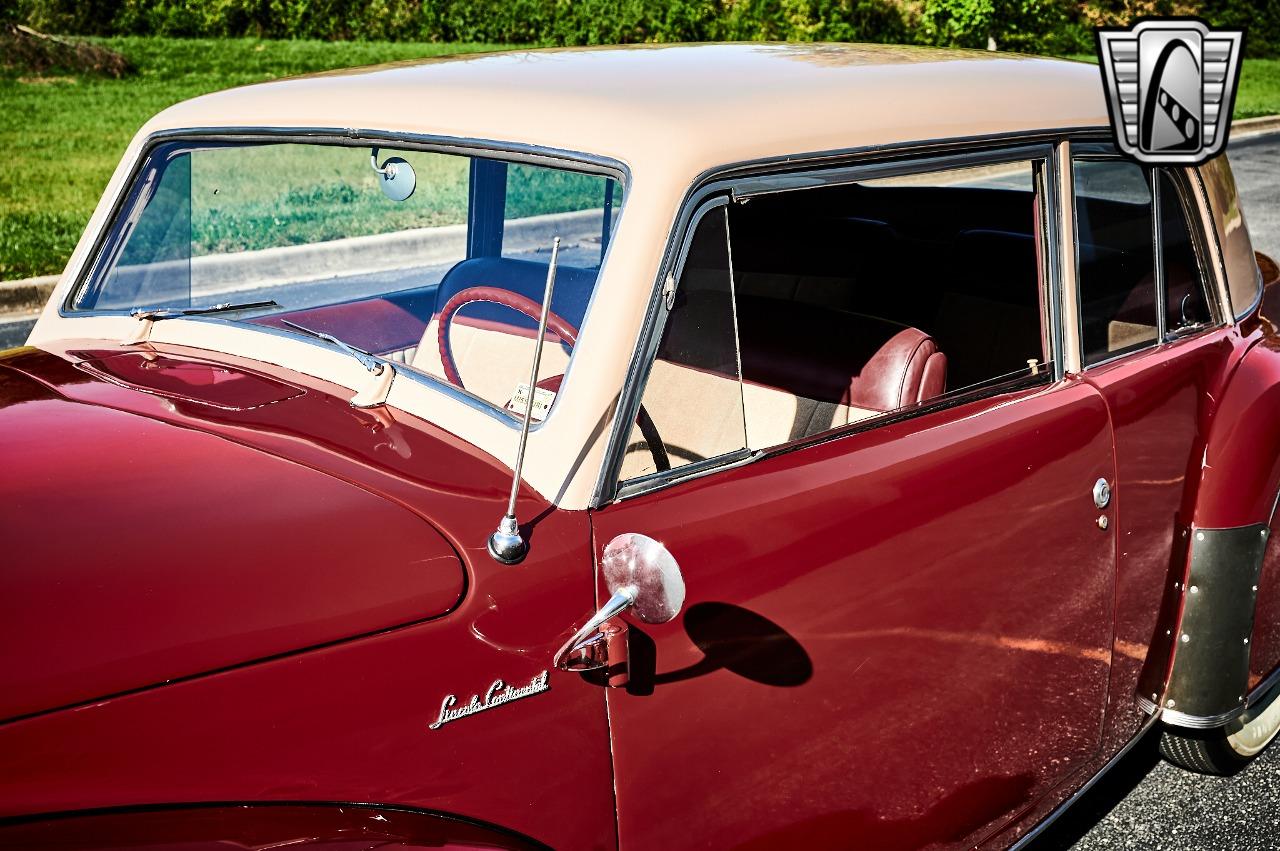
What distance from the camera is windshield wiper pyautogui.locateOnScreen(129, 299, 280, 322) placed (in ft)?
7.79

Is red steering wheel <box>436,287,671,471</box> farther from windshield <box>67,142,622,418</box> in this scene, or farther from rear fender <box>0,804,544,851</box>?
rear fender <box>0,804,544,851</box>

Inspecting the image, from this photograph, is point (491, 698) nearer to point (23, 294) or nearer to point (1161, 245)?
point (1161, 245)

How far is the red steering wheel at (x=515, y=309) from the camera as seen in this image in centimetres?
183

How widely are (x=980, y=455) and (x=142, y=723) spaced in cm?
139

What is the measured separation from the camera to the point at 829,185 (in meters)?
2.01

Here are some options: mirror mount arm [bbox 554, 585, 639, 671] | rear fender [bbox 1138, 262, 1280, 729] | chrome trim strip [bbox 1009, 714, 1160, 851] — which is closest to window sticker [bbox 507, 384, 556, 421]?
mirror mount arm [bbox 554, 585, 639, 671]

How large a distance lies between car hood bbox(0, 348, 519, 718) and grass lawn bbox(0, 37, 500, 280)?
6888mm

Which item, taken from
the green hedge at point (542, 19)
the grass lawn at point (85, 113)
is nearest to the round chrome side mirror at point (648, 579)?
the grass lawn at point (85, 113)

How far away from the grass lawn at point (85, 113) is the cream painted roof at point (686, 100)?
648 cm

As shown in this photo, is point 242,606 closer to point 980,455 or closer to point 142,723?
point 142,723

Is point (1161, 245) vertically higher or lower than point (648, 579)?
higher

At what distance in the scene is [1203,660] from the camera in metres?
2.65

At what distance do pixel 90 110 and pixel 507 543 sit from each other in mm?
15647

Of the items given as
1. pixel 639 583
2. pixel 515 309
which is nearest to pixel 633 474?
pixel 639 583
